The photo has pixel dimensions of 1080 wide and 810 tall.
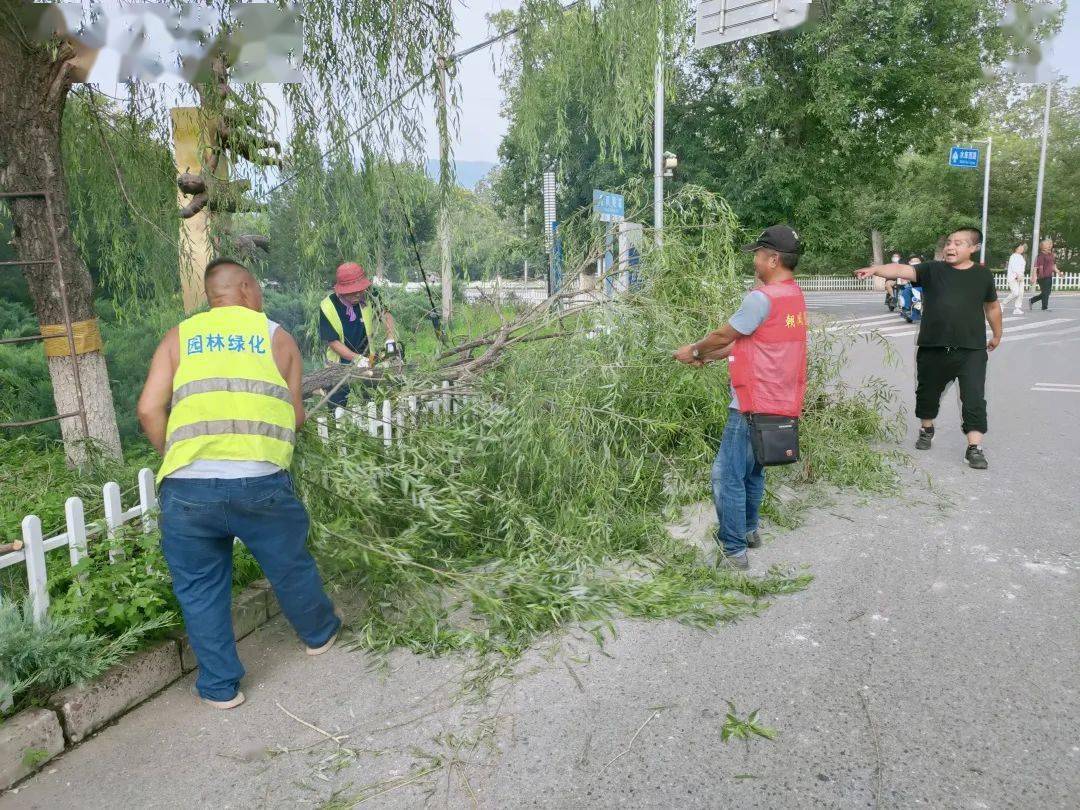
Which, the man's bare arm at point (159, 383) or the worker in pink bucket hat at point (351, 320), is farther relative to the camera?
the worker in pink bucket hat at point (351, 320)

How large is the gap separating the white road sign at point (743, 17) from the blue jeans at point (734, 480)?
17.8 ft

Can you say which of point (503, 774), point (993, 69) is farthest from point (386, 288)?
point (993, 69)

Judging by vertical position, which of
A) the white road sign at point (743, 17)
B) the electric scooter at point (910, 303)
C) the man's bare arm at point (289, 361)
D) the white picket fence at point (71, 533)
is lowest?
the electric scooter at point (910, 303)

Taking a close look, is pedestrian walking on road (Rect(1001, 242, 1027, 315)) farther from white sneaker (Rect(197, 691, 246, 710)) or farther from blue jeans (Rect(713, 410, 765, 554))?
white sneaker (Rect(197, 691, 246, 710))

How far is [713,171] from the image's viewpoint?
85.7 feet

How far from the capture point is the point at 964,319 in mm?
6598

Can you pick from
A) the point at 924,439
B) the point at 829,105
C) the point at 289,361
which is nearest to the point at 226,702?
the point at 289,361

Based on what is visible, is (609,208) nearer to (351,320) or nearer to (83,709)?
(351,320)

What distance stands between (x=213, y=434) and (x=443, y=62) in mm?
3193

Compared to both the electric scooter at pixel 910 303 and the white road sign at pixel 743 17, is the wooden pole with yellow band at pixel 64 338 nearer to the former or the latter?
the white road sign at pixel 743 17

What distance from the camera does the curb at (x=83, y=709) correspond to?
288 cm

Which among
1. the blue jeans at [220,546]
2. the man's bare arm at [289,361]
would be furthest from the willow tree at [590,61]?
the blue jeans at [220,546]

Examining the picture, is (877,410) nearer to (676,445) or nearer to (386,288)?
(676,445)

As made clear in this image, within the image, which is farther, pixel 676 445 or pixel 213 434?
pixel 676 445
